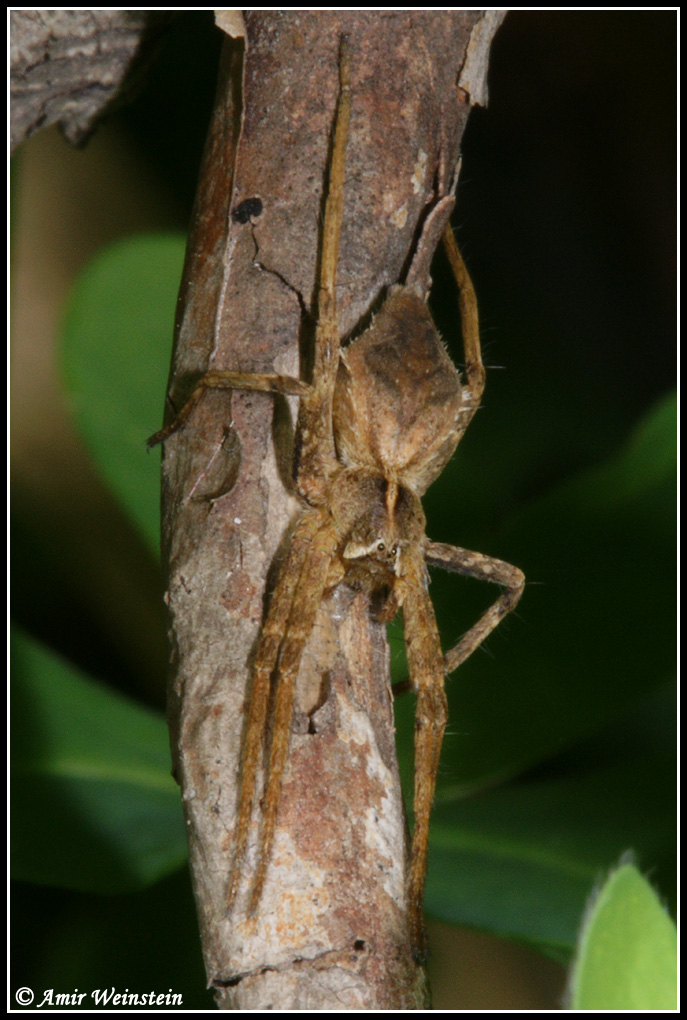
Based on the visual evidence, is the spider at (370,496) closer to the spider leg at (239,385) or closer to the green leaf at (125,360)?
the spider leg at (239,385)

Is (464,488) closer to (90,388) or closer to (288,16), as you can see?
(90,388)

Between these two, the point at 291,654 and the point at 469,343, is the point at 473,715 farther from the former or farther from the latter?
the point at 469,343

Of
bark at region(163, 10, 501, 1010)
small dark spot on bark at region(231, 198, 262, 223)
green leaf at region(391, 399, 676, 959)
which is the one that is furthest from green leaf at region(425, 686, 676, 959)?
small dark spot on bark at region(231, 198, 262, 223)

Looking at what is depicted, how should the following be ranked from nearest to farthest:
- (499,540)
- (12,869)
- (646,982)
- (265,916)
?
(646,982) < (265,916) < (12,869) < (499,540)

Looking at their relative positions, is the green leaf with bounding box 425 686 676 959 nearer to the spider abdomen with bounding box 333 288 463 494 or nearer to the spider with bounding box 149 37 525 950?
the spider with bounding box 149 37 525 950

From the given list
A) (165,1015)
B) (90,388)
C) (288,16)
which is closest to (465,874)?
(165,1015)

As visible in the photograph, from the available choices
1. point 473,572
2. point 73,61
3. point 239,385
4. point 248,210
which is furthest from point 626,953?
point 73,61
